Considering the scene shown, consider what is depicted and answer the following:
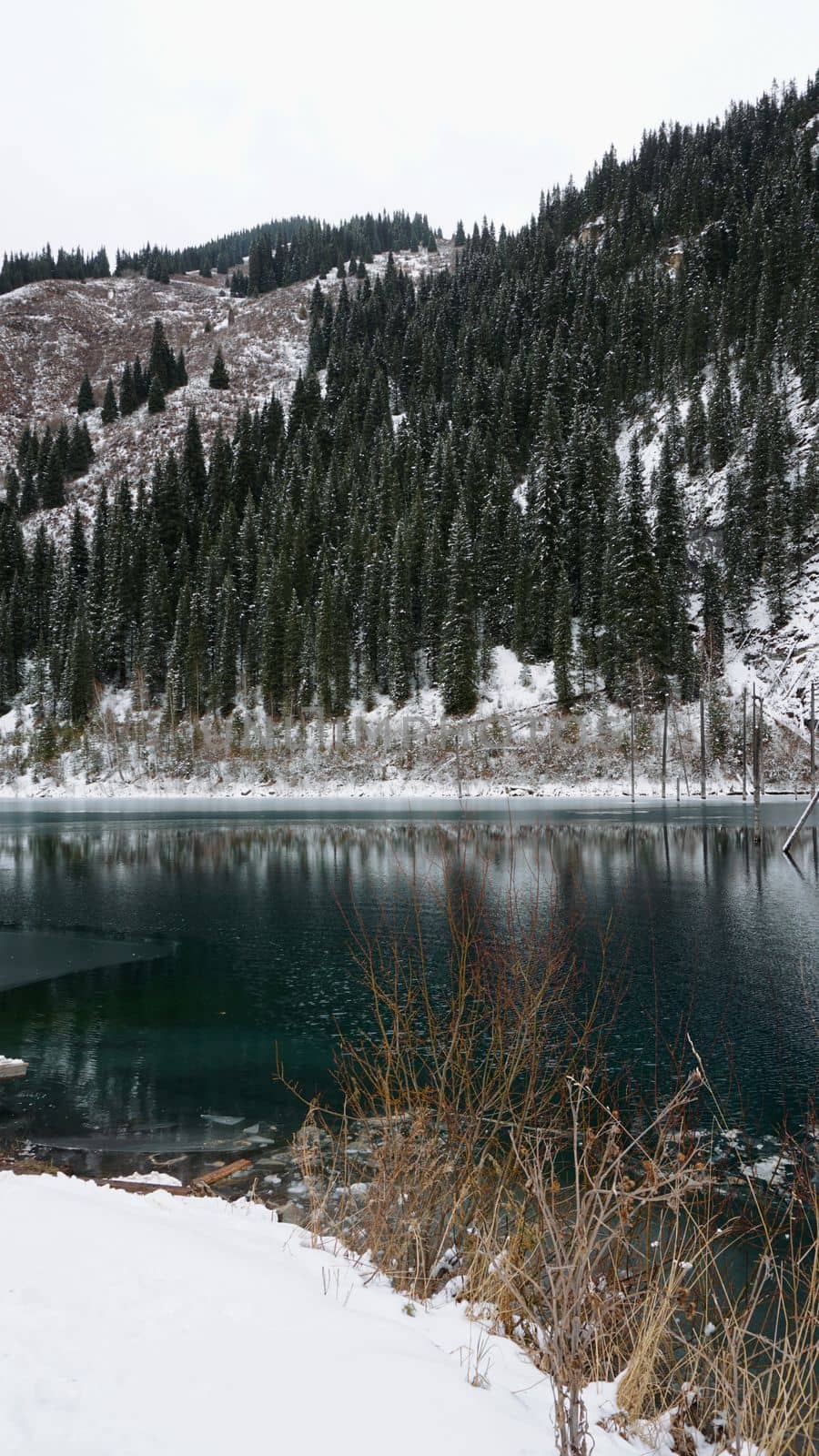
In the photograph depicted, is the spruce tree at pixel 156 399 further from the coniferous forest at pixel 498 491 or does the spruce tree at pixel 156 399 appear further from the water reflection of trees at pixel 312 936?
the water reflection of trees at pixel 312 936

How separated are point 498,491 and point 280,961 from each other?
80021 millimetres

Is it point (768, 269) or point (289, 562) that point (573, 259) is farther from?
point (289, 562)

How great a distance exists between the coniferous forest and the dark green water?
141 feet

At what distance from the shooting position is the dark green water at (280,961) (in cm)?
1098

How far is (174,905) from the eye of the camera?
2573 centimetres

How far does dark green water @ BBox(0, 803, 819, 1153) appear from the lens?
10984 mm

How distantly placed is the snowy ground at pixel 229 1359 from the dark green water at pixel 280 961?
154 inches

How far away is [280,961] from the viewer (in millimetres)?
18562

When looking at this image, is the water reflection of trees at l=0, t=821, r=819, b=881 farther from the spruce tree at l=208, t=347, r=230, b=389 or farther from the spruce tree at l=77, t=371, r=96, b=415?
the spruce tree at l=77, t=371, r=96, b=415

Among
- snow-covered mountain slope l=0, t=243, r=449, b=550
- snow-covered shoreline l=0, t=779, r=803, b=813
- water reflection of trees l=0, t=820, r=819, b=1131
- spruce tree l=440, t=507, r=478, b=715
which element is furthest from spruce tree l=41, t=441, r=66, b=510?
water reflection of trees l=0, t=820, r=819, b=1131

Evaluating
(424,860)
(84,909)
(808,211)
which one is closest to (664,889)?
(424,860)

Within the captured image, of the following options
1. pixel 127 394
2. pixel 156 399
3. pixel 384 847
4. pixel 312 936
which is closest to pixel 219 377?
pixel 156 399

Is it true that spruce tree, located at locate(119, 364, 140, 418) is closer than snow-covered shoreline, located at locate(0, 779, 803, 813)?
No

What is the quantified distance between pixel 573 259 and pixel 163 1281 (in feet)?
515
